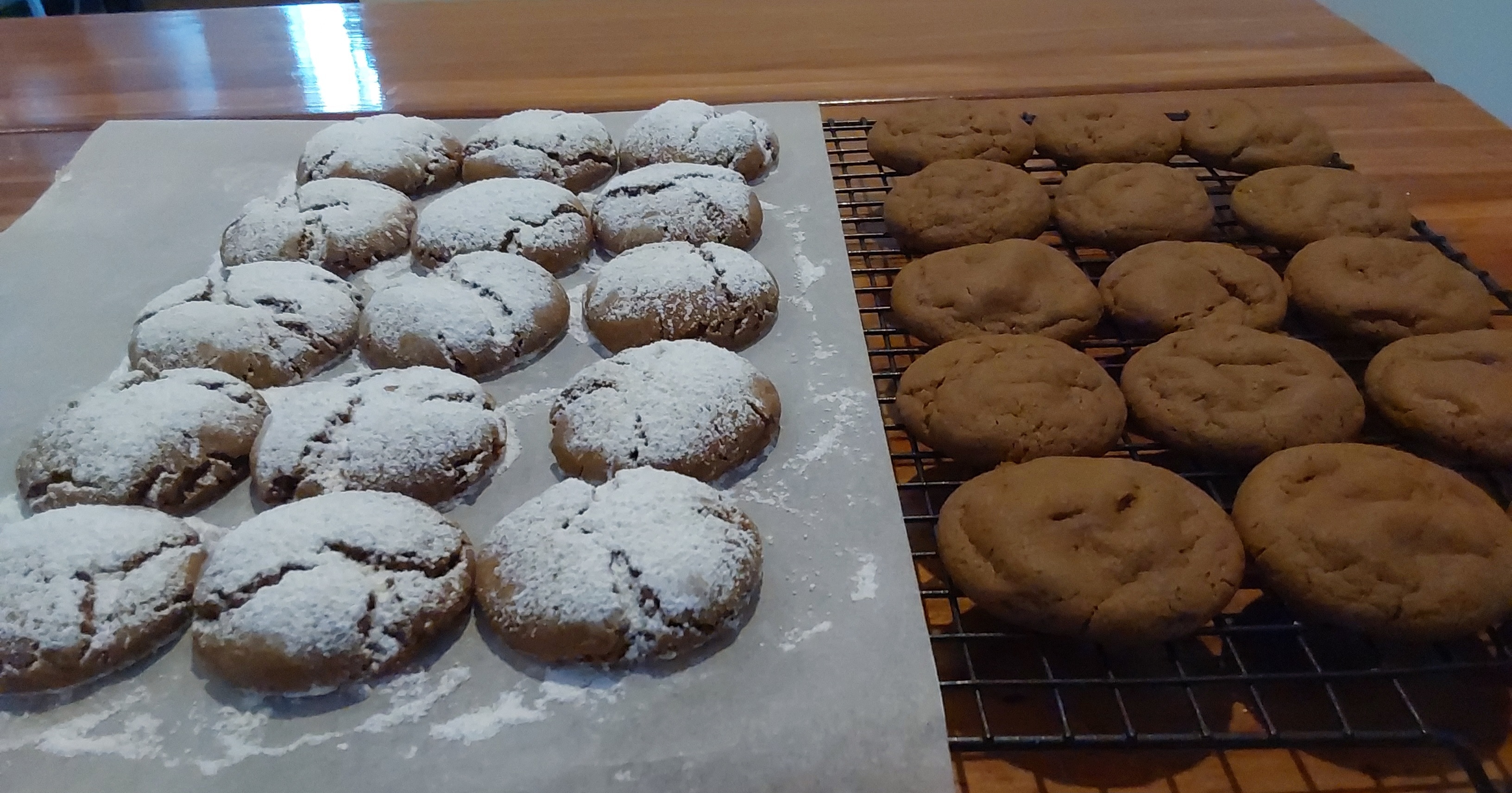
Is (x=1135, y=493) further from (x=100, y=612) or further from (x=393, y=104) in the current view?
(x=393, y=104)

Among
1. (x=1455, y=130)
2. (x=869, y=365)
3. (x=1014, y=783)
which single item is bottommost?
(x=1014, y=783)

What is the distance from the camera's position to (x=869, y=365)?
5.41ft

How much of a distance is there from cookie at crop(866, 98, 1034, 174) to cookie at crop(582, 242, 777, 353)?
2.01 feet

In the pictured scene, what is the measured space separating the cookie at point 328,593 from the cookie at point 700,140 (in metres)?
1.13

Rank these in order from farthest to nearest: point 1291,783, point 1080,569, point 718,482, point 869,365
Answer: point 869,365
point 718,482
point 1080,569
point 1291,783

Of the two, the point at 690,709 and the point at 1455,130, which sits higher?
the point at 1455,130

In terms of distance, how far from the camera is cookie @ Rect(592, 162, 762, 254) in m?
1.93

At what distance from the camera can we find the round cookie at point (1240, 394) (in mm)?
1426

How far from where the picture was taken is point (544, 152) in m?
2.15

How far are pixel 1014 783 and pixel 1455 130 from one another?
220 cm

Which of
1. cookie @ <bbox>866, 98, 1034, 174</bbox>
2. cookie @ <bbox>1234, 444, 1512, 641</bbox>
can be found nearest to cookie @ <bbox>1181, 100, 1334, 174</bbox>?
cookie @ <bbox>866, 98, 1034, 174</bbox>

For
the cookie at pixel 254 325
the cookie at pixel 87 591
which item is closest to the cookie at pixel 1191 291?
the cookie at pixel 254 325

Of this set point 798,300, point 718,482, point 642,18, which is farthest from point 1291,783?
point 642,18

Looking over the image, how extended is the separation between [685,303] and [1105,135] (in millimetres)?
1156
